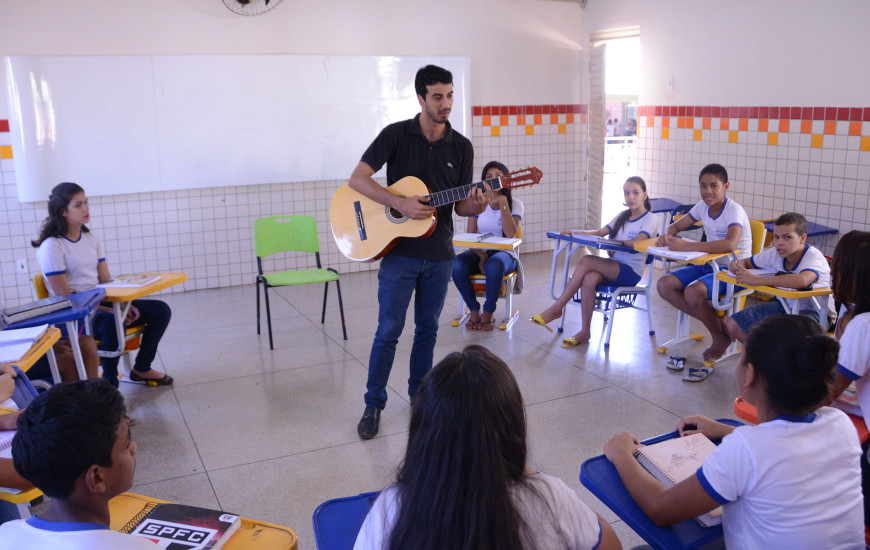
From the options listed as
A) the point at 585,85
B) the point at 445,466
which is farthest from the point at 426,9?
the point at 445,466

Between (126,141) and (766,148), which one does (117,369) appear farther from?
(766,148)

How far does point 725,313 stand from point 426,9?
4004 mm

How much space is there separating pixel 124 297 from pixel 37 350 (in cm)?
95

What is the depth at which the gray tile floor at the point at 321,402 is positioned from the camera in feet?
10.3

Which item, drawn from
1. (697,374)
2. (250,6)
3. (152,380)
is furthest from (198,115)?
(697,374)

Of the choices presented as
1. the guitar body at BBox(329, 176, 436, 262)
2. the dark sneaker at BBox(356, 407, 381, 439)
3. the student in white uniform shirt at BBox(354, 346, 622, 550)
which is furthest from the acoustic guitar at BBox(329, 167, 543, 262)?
the student in white uniform shirt at BBox(354, 346, 622, 550)

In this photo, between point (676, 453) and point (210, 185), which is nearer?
point (676, 453)

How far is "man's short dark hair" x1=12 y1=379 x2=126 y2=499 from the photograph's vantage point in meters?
1.39

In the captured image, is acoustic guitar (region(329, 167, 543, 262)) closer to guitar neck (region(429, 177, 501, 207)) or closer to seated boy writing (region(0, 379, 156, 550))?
guitar neck (region(429, 177, 501, 207))

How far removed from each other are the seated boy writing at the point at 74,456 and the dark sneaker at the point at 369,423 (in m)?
2.10

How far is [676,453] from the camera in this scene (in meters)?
1.81

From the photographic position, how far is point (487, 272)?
495cm

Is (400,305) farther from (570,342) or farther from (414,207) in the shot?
(570,342)

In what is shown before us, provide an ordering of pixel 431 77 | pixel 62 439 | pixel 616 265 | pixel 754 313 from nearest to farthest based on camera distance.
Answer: pixel 62 439, pixel 431 77, pixel 754 313, pixel 616 265
